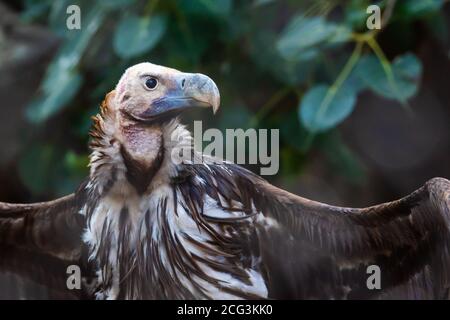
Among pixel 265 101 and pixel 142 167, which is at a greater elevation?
pixel 265 101

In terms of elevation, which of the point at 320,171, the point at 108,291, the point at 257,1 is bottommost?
the point at 108,291

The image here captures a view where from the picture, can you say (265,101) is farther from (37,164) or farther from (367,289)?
(367,289)

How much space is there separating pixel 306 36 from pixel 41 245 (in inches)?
27.3

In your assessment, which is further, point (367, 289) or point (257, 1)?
point (257, 1)

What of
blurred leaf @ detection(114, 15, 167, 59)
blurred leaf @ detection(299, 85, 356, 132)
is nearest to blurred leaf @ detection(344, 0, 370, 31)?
blurred leaf @ detection(299, 85, 356, 132)

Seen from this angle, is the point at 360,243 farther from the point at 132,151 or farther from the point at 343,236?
the point at 132,151

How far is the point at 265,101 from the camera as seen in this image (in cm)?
166

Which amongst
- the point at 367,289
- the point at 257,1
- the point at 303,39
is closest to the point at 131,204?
the point at 367,289

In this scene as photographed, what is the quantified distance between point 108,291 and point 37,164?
3.13 ft

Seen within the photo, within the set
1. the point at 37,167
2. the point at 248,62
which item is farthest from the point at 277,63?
the point at 37,167

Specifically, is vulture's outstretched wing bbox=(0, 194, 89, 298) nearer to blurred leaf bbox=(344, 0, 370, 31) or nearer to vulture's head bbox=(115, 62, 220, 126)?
vulture's head bbox=(115, 62, 220, 126)

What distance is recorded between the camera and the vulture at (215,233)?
842 millimetres

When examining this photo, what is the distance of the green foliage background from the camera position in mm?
1475

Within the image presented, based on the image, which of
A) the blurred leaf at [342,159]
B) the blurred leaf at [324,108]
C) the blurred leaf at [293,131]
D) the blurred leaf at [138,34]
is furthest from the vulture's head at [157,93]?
the blurred leaf at [342,159]
